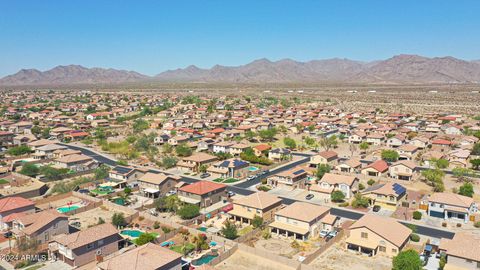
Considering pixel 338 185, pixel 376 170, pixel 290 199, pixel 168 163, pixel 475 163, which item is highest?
pixel 475 163

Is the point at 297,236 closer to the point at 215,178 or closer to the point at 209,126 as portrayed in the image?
the point at 215,178

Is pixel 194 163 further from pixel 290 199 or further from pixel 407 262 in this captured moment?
pixel 407 262

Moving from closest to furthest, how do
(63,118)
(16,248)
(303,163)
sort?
(16,248), (303,163), (63,118)

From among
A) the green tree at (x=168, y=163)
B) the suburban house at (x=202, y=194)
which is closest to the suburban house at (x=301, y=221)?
the suburban house at (x=202, y=194)

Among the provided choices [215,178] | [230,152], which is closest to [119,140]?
[230,152]

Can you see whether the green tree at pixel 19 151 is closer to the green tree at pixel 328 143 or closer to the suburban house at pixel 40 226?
the suburban house at pixel 40 226

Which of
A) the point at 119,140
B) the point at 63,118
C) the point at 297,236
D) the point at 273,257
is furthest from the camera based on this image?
Result: the point at 63,118

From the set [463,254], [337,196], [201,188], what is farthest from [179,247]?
[463,254]
